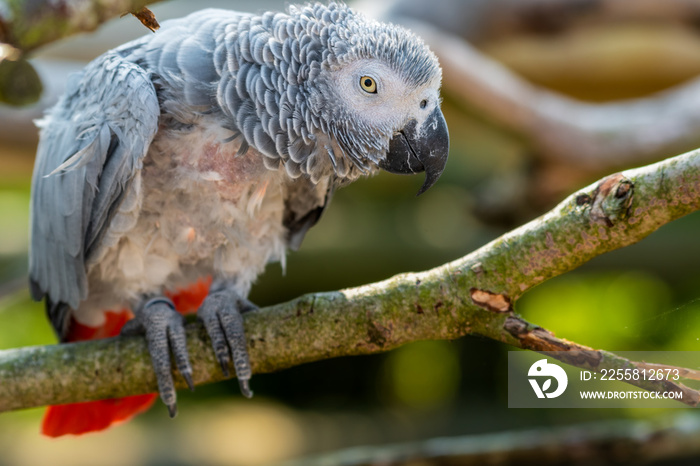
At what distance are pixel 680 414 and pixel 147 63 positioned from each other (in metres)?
2.47

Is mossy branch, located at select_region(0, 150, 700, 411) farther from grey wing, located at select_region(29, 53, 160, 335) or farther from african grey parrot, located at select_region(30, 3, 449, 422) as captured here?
grey wing, located at select_region(29, 53, 160, 335)

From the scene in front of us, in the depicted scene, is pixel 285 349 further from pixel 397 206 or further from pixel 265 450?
pixel 397 206

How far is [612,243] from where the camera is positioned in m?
1.33

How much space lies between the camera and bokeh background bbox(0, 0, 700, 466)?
156 inches

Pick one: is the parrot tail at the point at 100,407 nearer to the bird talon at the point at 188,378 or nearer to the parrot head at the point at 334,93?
the bird talon at the point at 188,378

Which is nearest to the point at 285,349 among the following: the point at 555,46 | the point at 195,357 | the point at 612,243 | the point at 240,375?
the point at 240,375

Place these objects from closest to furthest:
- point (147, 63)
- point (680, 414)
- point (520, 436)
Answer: point (147, 63) → point (520, 436) → point (680, 414)

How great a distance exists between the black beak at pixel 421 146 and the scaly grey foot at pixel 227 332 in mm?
610

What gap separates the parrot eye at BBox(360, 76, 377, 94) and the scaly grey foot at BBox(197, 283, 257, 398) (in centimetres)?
73

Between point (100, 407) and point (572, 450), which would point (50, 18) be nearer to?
point (100, 407)

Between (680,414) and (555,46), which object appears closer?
(680,414)
